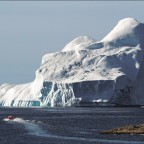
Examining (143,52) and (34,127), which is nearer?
(34,127)

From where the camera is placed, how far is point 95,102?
185m

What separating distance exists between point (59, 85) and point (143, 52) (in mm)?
26659

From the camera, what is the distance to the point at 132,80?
188 metres

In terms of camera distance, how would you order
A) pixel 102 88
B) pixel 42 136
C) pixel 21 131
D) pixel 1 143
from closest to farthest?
pixel 1 143 < pixel 42 136 < pixel 21 131 < pixel 102 88

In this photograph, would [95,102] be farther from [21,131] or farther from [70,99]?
[21,131]

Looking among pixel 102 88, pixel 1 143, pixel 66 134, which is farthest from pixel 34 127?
pixel 102 88

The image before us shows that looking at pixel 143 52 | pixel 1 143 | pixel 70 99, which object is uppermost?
pixel 143 52

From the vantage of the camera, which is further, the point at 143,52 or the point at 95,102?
the point at 143,52

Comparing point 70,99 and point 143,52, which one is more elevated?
point 143,52

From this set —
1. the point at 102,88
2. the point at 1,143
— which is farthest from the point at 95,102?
the point at 1,143

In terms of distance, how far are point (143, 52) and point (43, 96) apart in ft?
98.4

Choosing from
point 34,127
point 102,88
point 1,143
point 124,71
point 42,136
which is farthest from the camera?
point 124,71

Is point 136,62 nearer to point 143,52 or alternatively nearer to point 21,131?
point 143,52

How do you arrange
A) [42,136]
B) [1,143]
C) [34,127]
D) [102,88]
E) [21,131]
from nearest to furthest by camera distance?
[1,143], [42,136], [21,131], [34,127], [102,88]
